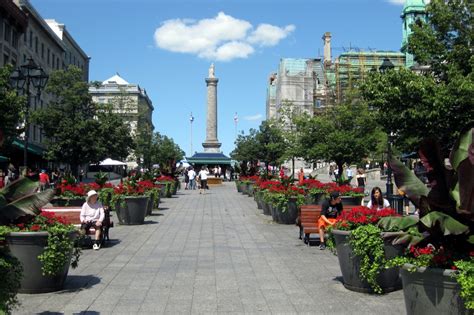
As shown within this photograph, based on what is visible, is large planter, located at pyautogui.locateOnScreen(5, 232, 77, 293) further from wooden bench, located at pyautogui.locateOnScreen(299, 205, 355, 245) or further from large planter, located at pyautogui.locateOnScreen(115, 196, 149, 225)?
large planter, located at pyautogui.locateOnScreen(115, 196, 149, 225)

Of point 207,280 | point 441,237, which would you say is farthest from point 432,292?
point 207,280

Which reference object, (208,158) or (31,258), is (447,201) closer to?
(31,258)

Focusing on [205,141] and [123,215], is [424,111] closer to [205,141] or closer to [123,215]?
[123,215]

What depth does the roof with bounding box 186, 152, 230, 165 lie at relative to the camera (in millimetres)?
71938

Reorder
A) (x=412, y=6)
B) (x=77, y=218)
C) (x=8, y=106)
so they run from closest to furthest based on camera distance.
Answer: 1. (x=77, y=218)
2. (x=8, y=106)
3. (x=412, y=6)

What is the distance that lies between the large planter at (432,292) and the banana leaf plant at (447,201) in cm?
29

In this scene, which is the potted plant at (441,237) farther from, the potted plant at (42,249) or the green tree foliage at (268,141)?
the green tree foliage at (268,141)

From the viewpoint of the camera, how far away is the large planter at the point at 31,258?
7590mm

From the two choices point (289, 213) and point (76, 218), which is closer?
point (76, 218)

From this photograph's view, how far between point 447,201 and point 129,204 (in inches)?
516

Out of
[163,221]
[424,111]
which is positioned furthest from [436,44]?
[163,221]

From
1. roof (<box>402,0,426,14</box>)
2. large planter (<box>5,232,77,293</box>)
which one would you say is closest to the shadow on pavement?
large planter (<box>5,232,77,293</box>)

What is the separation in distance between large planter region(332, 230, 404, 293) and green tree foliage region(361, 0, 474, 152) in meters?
12.7

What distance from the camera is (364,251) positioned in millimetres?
7590
